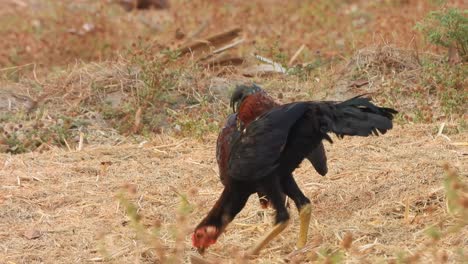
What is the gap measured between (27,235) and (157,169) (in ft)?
4.91

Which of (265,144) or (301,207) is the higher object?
(265,144)

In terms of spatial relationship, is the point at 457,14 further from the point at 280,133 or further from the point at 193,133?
the point at 280,133

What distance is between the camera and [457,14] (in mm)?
8492

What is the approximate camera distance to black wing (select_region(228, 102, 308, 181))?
4.82 m

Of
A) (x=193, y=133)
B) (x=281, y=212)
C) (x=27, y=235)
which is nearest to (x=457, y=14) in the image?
(x=193, y=133)

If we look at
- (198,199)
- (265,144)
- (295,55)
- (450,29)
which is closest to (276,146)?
(265,144)

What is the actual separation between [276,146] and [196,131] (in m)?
3.00

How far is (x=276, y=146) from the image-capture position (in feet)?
15.8

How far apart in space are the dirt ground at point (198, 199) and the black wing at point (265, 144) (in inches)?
12.0

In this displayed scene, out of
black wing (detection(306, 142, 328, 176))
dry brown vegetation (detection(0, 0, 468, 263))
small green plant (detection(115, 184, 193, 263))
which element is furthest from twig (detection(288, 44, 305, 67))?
small green plant (detection(115, 184, 193, 263))

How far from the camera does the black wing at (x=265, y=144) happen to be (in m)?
4.82

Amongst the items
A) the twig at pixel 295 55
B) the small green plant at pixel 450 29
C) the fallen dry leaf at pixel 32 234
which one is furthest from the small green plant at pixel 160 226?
the twig at pixel 295 55

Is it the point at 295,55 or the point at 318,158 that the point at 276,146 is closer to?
the point at 318,158

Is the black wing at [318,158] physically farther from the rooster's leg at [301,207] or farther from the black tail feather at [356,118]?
the black tail feather at [356,118]
